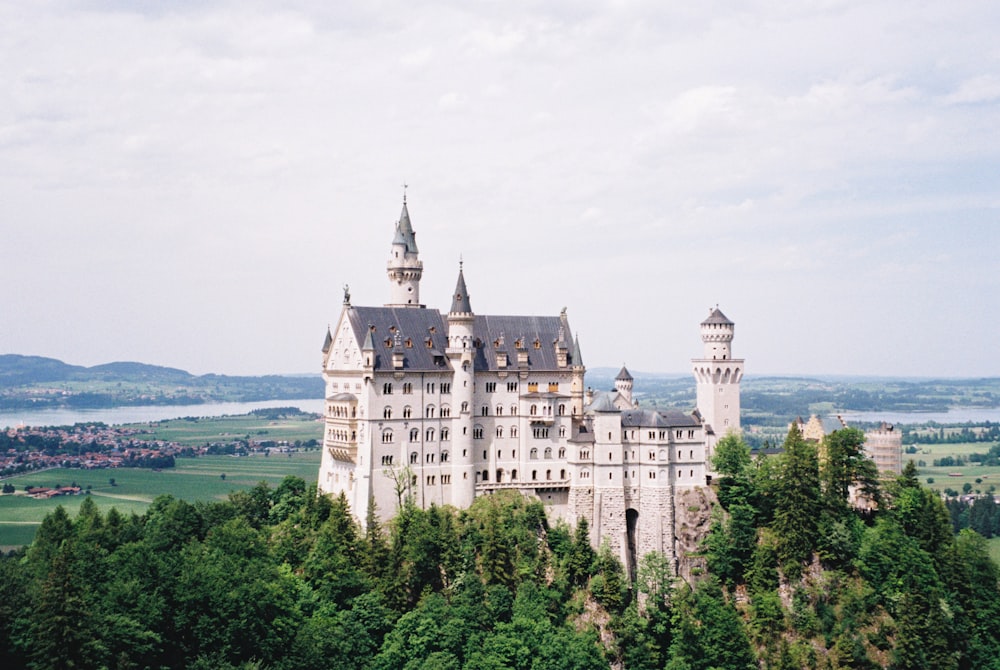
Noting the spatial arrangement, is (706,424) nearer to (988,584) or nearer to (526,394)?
(526,394)

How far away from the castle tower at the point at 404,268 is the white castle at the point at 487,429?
7.47ft

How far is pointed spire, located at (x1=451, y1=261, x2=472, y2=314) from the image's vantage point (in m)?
91.4

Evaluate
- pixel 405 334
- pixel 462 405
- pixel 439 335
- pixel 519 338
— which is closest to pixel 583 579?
pixel 462 405

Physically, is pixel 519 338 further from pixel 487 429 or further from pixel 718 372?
pixel 718 372

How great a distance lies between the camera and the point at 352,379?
8994 centimetres

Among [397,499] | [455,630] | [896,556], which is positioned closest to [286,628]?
[455,630]

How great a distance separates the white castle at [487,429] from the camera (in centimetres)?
8812

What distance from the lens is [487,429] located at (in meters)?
92.9

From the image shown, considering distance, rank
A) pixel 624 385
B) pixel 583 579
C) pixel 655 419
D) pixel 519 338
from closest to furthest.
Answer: pixel 583 579 < pixel 655 419 < pixel 519 338 < pixel 624 385

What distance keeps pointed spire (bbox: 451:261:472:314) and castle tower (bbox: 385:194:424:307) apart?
287 inches

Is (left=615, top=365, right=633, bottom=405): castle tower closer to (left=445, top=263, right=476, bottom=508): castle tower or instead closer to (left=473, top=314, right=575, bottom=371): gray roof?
(left=473, top=314, right=575, bottom=371): gray roof

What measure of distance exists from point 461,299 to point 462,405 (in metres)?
9.30

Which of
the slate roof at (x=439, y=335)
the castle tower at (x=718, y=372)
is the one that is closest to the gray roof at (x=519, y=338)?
the slate roof at (x=439, y=335)

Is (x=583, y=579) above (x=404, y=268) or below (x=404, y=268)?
below
